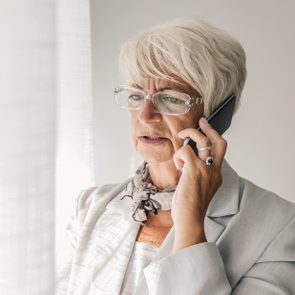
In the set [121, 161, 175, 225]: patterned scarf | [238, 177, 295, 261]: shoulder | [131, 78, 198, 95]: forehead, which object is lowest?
[121, 161, 175, 225]: patterned scarf

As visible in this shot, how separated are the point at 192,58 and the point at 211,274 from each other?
0.40 meters

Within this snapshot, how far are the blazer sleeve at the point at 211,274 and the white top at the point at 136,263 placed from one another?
13 cm

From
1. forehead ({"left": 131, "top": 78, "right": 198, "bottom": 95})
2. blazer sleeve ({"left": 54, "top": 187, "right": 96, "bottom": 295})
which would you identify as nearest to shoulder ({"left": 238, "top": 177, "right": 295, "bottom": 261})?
forehead ({"left": 131, "top": 78, "right": 198, "bottom": 95})

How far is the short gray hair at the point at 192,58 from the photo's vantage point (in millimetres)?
902

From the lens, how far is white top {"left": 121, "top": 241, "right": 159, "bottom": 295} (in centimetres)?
92

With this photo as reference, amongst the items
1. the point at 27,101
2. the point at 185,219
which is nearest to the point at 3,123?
the point at 27,101

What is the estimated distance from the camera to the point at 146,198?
1.00m

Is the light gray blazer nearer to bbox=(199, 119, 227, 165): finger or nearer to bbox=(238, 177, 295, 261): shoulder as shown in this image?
bbox=(238, 177, 295, 261): shoulder

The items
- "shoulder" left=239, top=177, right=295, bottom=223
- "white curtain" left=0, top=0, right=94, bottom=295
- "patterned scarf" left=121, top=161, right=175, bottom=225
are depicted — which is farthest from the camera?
"patterned scarf" left=121, top=161, right=175, bottom=225

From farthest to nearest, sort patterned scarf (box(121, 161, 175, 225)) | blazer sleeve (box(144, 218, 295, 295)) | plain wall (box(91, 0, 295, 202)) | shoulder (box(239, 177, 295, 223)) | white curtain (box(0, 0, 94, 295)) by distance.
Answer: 1. plain wall (box(91, 0, 295, 202))
2. patterned scarf (box(121, 161, 175, 225))
3. shoulder (box(239, 177, 295, 223))
4. blazer sleeve (box(144, 218, 295, 295))
5. white curtain (box(0, 0, 94, 295))

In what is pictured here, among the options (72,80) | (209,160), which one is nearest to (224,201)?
(209,160)

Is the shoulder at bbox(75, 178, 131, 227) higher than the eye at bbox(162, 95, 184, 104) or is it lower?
lower

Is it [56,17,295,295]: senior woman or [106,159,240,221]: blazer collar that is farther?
[106,159,240,221]: blazer collar

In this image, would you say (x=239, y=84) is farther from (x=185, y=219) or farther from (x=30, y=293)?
(x=30, y=293)
